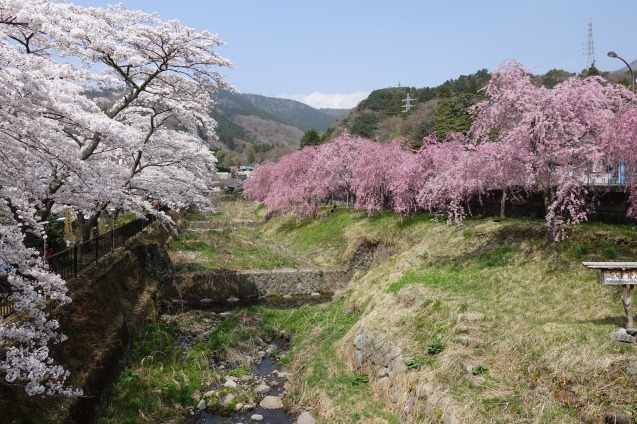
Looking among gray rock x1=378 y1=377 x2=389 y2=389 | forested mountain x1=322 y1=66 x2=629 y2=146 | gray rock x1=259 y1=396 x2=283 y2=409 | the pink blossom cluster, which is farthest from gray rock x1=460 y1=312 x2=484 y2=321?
forested mountain x1=322 y1=66 x2=629 y2=146

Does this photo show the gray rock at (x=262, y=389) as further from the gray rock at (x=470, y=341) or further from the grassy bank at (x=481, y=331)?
the gray rock at (x=470, y=341)

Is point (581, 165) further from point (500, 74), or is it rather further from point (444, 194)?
point (444, 194)

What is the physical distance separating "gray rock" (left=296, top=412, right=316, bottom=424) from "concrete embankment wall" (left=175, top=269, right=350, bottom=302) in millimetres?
12334

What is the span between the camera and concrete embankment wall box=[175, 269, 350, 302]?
21.7m

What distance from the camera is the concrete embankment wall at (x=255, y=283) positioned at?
2167 centimetres

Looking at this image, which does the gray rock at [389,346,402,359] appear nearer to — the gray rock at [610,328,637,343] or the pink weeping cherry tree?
the gray rock at [610,328,637,343]

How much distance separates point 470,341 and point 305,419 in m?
4.51

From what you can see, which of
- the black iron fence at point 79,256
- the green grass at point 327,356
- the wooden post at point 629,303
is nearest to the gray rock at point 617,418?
the wooden post at point 629,303

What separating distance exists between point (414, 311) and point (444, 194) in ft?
38.9

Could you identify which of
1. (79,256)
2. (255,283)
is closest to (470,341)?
(79,256)

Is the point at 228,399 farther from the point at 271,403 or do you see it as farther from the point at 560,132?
the point at 560,132

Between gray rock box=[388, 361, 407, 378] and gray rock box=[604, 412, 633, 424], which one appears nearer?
gray rock box=[604, 412, 633, 424]

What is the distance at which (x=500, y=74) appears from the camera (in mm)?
15258

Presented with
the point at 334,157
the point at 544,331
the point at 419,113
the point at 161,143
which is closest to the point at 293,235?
the point at 334,157
